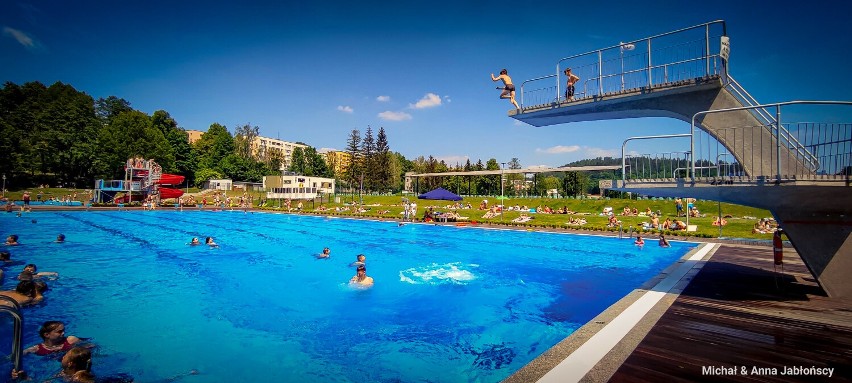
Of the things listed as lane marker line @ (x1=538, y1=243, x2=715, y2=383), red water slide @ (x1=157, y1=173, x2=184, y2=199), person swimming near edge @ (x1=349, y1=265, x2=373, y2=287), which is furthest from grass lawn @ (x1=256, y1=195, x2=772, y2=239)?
red water slide @ (x1=157, y1=173, x2=184, y2=199)

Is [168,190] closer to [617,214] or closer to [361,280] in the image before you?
[361,280]

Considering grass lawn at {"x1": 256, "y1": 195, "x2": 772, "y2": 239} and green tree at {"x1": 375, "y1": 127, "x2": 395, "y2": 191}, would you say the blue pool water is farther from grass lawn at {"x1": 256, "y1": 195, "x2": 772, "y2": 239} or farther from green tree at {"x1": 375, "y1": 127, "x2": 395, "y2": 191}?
green tree at {"x1": 375, "y1": 127, "x2": 395, "y2": 191}

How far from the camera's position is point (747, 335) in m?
5.17

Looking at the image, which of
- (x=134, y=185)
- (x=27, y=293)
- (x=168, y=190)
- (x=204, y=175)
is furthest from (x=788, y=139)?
(x=204, y=175)

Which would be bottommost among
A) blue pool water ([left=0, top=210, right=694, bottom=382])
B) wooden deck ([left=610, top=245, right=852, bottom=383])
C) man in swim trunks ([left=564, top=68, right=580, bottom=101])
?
blue pool water ([left=0, top=210, right=694, bottom=382])

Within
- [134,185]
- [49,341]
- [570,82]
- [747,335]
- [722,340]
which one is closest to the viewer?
[722,340]

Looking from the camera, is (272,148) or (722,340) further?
(272,148)

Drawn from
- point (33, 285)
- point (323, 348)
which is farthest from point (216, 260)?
point (323, 348)

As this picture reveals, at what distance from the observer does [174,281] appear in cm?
1352

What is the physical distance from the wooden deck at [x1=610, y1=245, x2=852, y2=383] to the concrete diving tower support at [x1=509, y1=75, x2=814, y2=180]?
2490 millimetres

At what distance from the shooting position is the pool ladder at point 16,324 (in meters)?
3.40

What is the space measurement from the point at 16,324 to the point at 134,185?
177 ft

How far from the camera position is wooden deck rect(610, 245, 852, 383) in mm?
4062

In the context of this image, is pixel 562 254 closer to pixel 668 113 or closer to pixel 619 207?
pixel 668 113
